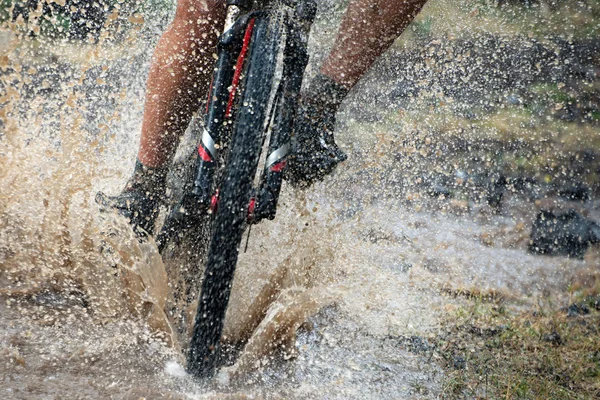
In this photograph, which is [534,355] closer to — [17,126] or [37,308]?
[37,308]

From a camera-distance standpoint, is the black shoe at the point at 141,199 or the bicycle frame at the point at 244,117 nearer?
the bicycle frame at the point at 244,117

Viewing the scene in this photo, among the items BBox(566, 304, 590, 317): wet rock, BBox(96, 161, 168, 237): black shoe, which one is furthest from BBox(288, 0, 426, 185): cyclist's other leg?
BBox(566, 304, 590, 317): wet rock

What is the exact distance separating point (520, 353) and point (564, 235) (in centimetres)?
209

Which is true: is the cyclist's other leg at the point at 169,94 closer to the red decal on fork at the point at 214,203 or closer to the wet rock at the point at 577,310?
the red decal on fork at the point at 214,203

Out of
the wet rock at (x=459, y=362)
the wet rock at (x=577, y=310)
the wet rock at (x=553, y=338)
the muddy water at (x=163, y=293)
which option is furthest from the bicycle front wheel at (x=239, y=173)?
the wet rock at (x=577, y=310)

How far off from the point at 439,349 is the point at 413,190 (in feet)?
10.3

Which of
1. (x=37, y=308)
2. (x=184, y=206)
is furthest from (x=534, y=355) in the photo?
(x=37, y=308)

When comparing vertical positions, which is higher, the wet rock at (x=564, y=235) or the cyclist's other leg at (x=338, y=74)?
the cyclist's other leg at (x=338, y=74)

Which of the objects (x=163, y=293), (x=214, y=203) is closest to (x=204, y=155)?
(x=214, y=203)

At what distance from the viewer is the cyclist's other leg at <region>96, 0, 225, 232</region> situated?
6.63 ft

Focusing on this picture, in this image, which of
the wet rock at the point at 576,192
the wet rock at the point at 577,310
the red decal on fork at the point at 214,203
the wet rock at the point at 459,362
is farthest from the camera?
the wet rock at the point at 576,192

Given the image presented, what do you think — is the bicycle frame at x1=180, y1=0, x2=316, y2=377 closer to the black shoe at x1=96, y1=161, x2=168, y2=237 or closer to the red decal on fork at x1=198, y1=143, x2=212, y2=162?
the red decal on fork at x1=198, y1=143, x2=212, y2=162

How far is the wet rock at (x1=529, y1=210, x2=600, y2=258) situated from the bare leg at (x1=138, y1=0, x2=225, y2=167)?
9.16 ft

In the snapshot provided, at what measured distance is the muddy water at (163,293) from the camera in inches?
73.8
